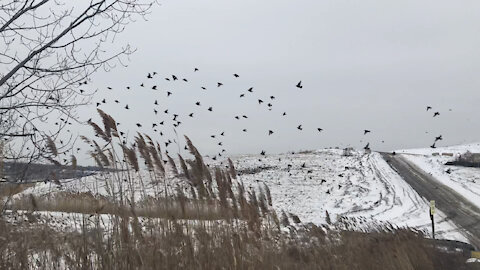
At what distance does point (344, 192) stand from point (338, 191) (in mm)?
504

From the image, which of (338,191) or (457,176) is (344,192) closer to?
(338,191)

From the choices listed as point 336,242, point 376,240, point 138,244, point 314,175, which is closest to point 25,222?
point 138,244

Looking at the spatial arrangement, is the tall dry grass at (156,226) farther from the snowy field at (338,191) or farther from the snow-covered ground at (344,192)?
the snow-covered ground at (344,192)

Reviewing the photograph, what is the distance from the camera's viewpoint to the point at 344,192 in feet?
97.0

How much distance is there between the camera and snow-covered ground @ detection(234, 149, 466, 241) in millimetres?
20656

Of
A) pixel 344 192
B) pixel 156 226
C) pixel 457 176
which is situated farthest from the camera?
pixel 457 176

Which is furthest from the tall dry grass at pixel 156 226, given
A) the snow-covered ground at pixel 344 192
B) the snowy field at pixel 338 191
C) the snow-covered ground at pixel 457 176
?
the snow-covered ground at pixel 457 176

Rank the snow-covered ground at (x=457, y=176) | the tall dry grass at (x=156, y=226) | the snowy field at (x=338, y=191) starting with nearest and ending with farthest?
1. the tall dry grass at (x=156, y=226)
2. the snowy field at (x=338, y=191)
3. the snow-covered ground at (x=457, y=176)

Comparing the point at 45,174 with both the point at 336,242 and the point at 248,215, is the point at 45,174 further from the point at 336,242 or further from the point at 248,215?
the point at 336,242

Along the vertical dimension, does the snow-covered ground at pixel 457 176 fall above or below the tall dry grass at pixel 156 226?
below

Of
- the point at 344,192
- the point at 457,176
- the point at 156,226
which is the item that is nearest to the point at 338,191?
the point at 344,192

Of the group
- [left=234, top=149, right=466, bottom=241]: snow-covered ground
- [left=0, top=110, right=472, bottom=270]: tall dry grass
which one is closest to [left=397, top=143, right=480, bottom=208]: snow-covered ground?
[left=234, top=149, right=466, bottom=241]: snow-covered ground

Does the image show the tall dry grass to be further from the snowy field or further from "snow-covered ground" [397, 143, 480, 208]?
"snow-covered ground" [397, 143, 480, 208]

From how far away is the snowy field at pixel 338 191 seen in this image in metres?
13.9
